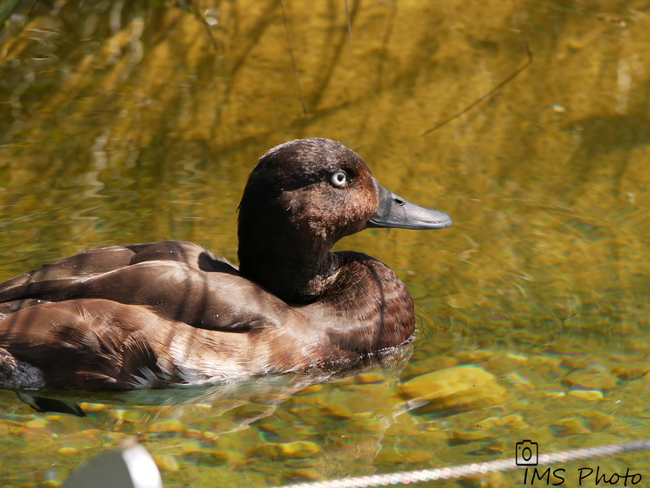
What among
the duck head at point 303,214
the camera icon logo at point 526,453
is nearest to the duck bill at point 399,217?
the duck head at point 303,214

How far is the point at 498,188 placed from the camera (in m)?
5.39

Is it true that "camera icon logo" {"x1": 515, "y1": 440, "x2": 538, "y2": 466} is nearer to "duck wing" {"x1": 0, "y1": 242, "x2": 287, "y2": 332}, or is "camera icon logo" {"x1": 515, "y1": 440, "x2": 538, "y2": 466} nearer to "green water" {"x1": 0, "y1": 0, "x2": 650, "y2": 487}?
"green water" {"x1": 0, "y1": 0, "x2": 650, "y2": 487}

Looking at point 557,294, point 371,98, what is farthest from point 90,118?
point 557,294

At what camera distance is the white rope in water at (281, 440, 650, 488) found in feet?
9.02

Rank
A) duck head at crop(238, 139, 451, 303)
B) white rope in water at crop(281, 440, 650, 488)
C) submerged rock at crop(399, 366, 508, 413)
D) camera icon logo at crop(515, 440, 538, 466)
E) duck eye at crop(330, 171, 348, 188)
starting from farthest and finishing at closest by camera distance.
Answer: duck eye at crop(330, 171, 348, 188) → duck head at crop(238, 139, 451, 303) → submerged rock at crop(399, 366, 508, 413) → camera icon logo at crop(515, 440, 538, 466) → white rope in water at crop(281, 440, 650, 488)

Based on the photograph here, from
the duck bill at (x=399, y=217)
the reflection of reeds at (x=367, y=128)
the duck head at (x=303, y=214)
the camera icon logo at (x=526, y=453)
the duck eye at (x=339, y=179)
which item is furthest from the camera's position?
the reflection of reeds at (x=367, y=128)

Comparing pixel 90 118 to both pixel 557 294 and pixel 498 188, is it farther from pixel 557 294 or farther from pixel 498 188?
pixel 557 294

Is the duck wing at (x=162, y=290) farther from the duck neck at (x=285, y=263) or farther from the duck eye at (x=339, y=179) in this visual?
the duck eye at (x=339, y=179)

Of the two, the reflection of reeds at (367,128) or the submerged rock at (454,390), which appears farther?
the reflection of reeds at (367,128)

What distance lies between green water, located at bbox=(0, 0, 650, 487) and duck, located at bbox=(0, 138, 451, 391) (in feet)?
0.51

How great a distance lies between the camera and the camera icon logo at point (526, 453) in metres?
3.20

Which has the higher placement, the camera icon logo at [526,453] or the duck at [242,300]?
the duck at [242,300]

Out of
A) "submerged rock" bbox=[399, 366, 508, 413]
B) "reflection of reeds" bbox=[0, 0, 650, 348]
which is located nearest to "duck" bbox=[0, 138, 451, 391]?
"submerged rock" bbox=[399, 366, 508, 413]

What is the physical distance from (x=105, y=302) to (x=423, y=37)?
4034 mm
